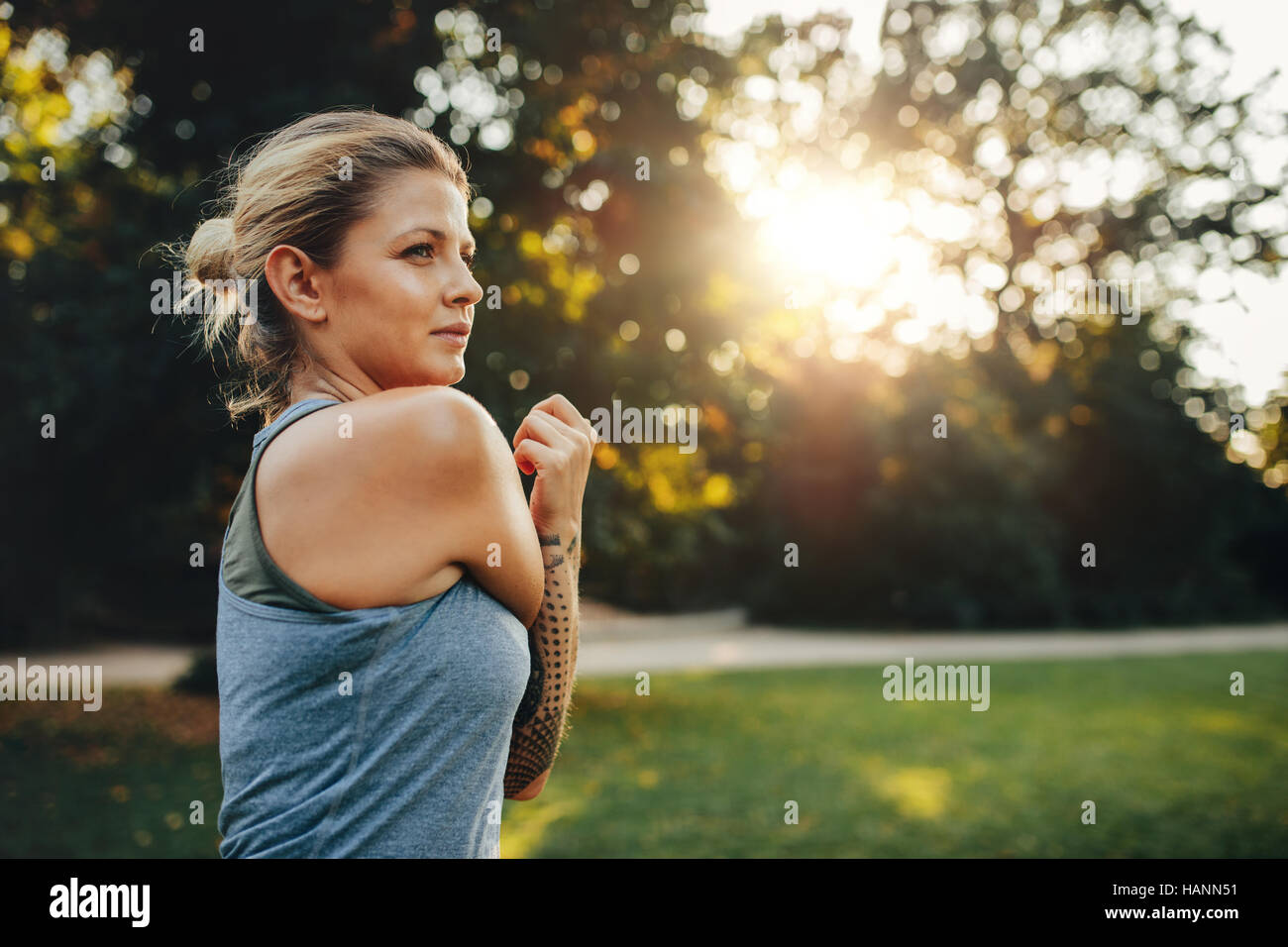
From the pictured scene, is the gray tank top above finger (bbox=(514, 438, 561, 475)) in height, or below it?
below

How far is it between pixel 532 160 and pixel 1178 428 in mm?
23926

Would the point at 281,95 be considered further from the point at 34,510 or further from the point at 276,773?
the point at 276,773

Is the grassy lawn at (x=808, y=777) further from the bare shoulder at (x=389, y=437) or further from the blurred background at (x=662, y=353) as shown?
the bare shoulder at (x=389, y=437)

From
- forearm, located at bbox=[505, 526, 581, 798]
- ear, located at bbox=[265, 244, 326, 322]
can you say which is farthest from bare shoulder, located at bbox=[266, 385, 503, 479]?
forearm, located at bbox=[505, 526, 581, 798]

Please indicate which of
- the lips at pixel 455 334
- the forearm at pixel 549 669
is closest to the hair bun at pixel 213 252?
the lips at pixel 455 334

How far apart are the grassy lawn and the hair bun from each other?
5.77m

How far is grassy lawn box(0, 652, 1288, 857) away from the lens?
7750 millimetres

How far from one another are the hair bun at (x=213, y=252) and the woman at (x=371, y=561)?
0.49ft

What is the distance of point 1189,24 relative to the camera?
809 inches

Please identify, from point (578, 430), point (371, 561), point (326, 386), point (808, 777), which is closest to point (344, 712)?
point (371, 561)

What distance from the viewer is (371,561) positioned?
122cm

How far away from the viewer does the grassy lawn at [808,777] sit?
25.4 ft

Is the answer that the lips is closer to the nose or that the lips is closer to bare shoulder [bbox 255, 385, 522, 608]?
the nose
